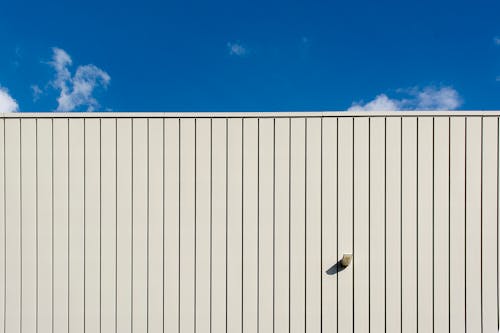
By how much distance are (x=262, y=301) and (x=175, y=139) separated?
1.26 metres

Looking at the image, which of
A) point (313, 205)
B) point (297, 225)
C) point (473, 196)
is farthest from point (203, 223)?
point (473, 196)

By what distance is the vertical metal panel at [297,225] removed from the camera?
174 cm

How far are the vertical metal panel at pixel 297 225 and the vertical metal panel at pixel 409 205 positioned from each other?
67cm

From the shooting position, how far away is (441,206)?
1.74 m

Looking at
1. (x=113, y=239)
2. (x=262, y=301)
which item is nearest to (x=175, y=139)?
(x=113, y=239)

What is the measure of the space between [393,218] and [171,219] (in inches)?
59.3

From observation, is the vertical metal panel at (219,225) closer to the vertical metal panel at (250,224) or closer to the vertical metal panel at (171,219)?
the vertical metal panel at (250,224)

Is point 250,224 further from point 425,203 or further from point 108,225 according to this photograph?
point 425,203

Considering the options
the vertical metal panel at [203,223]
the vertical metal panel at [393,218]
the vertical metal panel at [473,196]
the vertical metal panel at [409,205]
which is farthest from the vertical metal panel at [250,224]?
the vertical metal panel at [473,196]

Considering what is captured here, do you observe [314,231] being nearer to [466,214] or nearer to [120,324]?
[466,214]

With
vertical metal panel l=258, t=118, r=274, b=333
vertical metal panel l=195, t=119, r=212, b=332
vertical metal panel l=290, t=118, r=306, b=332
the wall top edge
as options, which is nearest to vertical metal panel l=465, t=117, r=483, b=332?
the wall top edge

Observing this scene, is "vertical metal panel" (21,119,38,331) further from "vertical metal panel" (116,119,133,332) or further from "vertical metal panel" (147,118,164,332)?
"vertical metal panel" (147,118,164,332)

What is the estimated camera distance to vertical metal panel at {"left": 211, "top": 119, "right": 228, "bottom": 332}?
1742mm

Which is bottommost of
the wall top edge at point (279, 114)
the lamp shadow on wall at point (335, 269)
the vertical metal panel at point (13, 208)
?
the lamp shadow on wall at point (335, 269)
